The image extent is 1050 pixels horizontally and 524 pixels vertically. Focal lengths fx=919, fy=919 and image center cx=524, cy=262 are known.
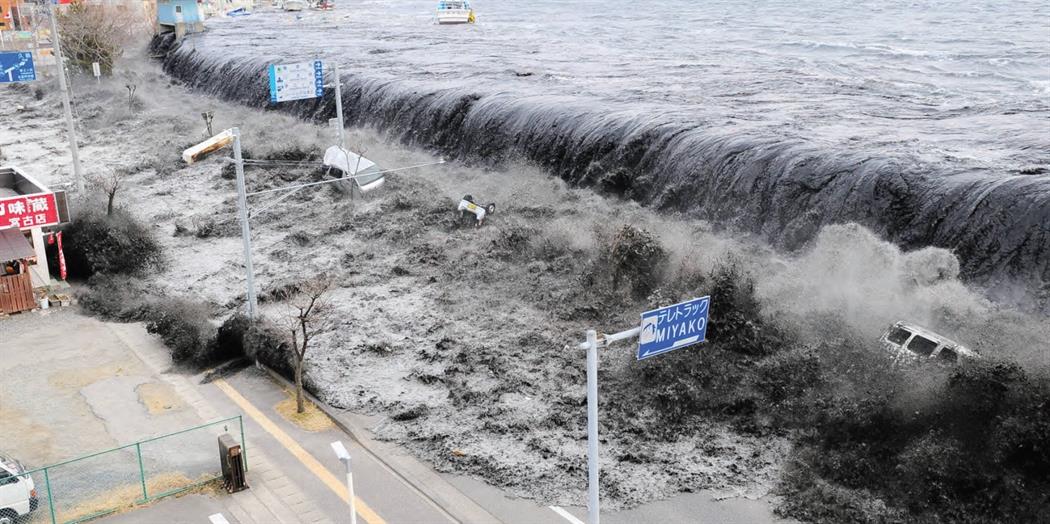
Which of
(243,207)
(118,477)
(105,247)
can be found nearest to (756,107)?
(243,207)

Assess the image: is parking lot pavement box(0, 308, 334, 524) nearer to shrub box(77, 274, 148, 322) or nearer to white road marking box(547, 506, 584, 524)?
Result: shrub box(77, 274, 148, 322)

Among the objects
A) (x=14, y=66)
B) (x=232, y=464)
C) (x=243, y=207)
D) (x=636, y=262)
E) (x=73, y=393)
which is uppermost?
(x=14, y=66)

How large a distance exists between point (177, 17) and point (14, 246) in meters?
64.9

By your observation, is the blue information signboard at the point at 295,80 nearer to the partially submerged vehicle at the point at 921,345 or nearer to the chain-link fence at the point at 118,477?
the chain-link fence at the point at 118,477

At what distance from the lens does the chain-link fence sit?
57.5ft

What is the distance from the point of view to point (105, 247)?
33.9m

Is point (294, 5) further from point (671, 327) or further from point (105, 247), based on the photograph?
point (671, 327)

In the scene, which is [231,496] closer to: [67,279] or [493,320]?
[493,320]

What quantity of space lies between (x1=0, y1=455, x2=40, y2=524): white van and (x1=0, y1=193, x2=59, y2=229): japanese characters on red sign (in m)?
14.2

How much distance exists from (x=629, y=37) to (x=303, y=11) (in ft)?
213

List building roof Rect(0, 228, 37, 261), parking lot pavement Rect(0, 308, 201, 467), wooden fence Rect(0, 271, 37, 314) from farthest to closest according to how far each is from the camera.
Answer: wooden fence Rect(0, 271, 37, 314)
building roof Rect(0, 228, 37, 261)
parking lot pavement Rect(0, 308, 201, 467)

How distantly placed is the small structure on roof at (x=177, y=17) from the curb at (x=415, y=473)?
7316 centimetres

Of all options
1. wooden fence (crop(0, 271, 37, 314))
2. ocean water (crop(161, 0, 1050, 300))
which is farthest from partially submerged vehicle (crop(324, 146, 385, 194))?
wooden fence (crop(0, 271, 37, 314))

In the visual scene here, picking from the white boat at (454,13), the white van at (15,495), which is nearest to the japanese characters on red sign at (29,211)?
the white van at (15,495)
